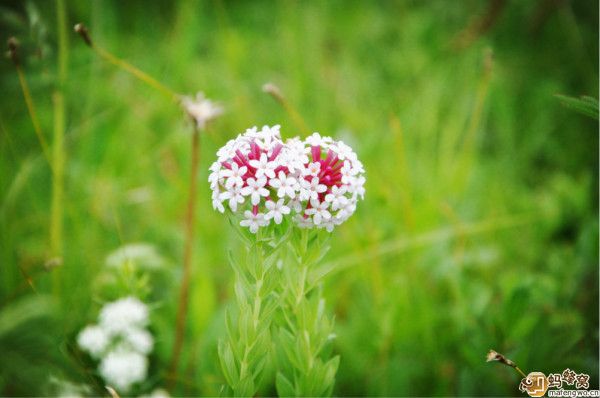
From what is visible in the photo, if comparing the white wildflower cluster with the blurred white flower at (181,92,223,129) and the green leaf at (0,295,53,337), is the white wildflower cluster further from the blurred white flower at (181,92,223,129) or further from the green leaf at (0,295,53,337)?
the blurred white flower at (181,92,223,129)

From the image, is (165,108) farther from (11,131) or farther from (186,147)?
(11,131)

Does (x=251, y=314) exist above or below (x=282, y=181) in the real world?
below

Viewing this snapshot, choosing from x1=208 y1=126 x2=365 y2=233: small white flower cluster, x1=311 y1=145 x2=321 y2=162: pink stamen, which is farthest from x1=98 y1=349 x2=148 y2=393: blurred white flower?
x1=311 y1=145 x2=321 y2=162: pink stamen

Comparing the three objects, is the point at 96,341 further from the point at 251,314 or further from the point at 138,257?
the point at 251,314
